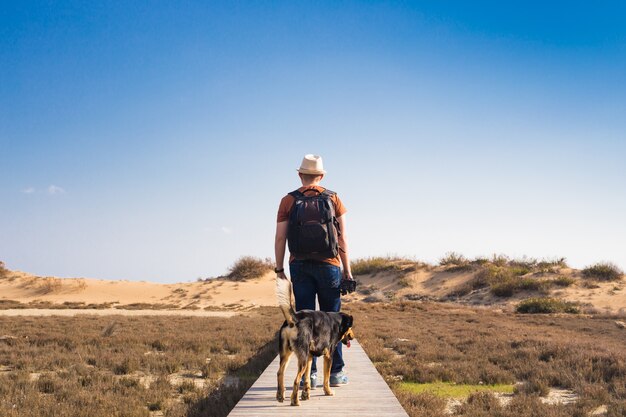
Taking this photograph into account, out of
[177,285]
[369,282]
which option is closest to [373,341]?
[369,282]

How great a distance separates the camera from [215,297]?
35469 mm

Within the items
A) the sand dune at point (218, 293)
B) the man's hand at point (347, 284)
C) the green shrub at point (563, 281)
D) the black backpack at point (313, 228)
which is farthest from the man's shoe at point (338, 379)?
the green shrub at point (563, 281)

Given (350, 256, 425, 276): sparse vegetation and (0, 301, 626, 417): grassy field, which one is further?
(350, 256, 425, 276): sparse vegetation

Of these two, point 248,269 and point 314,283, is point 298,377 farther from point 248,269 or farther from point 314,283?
point 248,269

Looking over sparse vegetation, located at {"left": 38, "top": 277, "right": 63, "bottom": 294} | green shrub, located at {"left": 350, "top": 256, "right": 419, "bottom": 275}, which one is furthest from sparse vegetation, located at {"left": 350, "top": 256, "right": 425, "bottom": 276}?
sparse vegetation, located at {"left": 38, "top": 277, "right": 63, "bottom": 294}

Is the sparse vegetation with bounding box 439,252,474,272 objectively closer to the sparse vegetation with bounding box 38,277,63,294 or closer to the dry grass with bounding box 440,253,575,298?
the dry grass with bounding box 440,253,575,298

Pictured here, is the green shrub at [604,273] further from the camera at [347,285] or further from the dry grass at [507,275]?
the camera at [347,285]

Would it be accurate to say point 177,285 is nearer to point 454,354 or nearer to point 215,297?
point 215,297

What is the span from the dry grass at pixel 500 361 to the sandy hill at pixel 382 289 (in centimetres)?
825

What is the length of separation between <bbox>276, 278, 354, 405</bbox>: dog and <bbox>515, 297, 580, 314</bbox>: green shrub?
70.1 ft

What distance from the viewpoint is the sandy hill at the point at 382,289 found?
2827cm

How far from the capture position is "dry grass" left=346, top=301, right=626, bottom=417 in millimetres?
7605

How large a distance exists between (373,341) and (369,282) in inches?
851

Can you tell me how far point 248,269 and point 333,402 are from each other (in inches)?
1374
